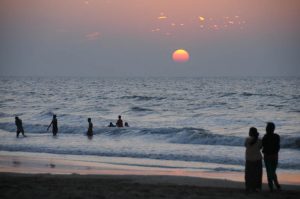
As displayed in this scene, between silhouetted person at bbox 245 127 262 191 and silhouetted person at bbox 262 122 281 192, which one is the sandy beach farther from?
silhouetted person at bbox 262 122 281 192

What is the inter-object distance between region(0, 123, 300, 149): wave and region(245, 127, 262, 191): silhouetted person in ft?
48.8

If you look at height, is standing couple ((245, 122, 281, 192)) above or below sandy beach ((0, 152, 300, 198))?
above

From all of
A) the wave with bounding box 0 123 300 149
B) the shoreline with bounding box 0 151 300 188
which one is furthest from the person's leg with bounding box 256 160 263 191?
the wave with bounding box 0 123 300 149

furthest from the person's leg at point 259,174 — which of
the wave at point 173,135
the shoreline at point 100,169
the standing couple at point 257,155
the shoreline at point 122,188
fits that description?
the wave at point 173,135

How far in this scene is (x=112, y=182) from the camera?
45.1ft

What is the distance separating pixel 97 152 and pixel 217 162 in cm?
592

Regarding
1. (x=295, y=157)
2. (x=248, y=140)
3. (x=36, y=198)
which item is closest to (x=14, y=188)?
(x=36, y=198)

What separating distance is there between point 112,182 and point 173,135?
60.1 ft

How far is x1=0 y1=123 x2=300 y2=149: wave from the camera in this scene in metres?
28.0

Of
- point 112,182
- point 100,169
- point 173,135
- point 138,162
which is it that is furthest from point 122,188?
point 173,135

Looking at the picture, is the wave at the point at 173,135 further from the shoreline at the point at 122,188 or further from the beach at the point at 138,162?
the shoreline at the point at 122,188

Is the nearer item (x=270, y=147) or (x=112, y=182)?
(x=270, y=147)

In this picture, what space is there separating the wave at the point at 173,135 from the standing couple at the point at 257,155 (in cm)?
1472

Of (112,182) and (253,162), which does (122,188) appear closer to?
(112,182)
